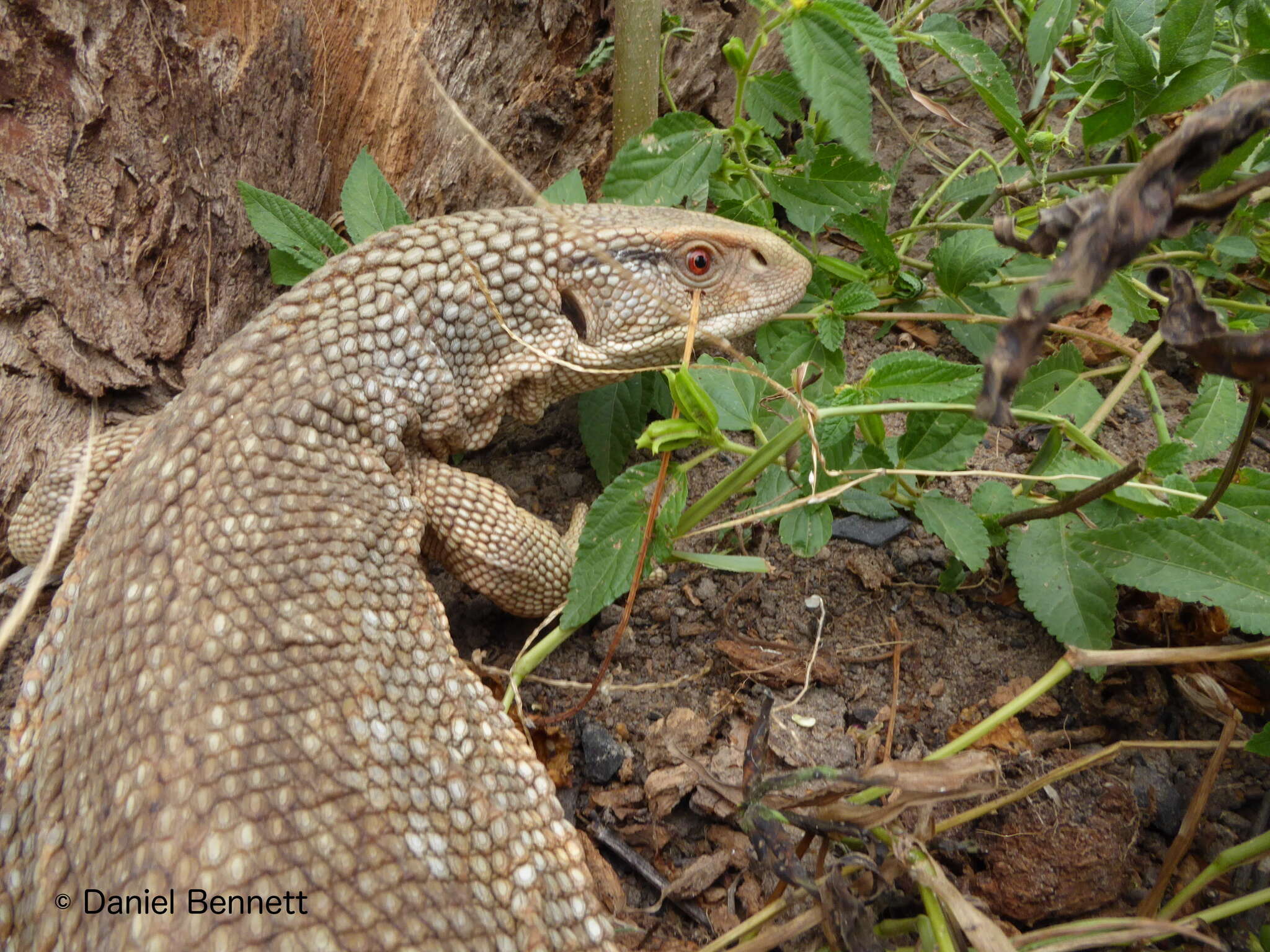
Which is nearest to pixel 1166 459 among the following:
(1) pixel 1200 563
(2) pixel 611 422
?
(1) pixel 1200 563

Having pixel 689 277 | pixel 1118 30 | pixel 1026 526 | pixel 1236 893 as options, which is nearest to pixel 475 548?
pixel 689 277

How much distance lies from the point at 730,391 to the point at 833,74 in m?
0.97

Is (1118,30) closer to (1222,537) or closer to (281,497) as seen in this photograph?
(1222,537)

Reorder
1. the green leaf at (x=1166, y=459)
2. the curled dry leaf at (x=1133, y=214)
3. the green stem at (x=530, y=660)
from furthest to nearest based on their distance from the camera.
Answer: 1. the green stem at (x=530, y=660)
2. the green leaf at (x=1166, y=459)
3. the curled dry leaf at (x=1133, y=214)

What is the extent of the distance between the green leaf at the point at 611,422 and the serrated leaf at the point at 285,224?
1.05 m

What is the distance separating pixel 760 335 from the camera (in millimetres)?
3119

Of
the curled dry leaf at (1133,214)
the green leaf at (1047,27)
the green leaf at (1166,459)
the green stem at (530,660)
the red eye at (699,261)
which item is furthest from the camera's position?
the green leaf at (1047,27)

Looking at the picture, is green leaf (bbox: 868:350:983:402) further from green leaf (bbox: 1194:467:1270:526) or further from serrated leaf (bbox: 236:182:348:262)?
serrated leaf (bbox: 236:182:348:262)

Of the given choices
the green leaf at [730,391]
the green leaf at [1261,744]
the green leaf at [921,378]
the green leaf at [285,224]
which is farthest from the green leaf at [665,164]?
the green leaf at [1261,744]

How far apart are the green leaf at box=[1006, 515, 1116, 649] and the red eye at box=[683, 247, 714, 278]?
1287mm

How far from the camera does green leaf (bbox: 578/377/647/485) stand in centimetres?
317

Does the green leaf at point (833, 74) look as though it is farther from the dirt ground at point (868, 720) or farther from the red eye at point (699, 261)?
the dirt ground at point (868, 720)

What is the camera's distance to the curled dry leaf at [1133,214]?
110 centimetres

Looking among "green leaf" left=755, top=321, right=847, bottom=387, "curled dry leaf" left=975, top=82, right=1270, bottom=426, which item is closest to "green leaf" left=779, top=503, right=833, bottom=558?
"green leaf" left=755, top=321, right=847, bottom=387
